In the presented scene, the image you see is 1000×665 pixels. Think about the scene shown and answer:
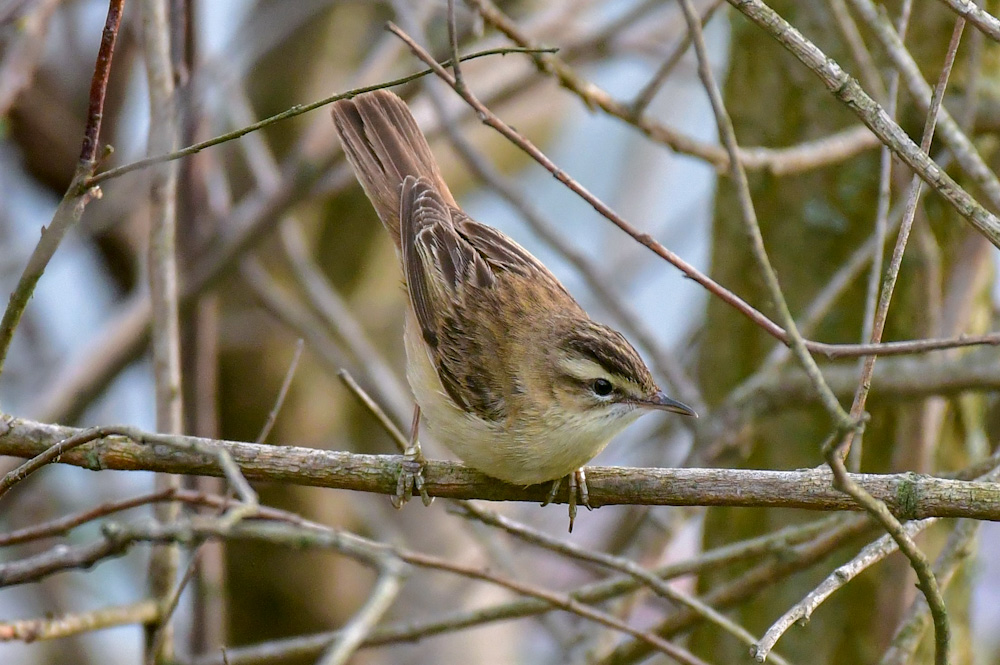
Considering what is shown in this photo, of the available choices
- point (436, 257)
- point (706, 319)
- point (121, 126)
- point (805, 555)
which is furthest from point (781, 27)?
point (121, 126)

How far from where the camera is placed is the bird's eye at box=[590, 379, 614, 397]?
11.9ft

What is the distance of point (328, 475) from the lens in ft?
8.37

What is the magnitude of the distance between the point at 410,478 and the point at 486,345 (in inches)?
48.4

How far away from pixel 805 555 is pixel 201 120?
3.65 metres

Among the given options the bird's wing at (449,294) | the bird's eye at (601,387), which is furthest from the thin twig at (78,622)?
the bird's eye at (601,387)

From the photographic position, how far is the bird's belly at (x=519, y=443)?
321 centimetres

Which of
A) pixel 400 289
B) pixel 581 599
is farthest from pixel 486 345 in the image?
pixel 400 289

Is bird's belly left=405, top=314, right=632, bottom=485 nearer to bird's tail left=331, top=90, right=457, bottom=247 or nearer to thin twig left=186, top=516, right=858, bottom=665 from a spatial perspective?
thin twig left=186, top=516, right=858, bottom=665

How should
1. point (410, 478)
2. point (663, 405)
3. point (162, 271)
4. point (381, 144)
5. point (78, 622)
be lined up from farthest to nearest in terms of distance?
point (381, 144) → point (663, 405) → point (162, 271) → point (78, 622) → point (410, 478)

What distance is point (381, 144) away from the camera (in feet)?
14.8

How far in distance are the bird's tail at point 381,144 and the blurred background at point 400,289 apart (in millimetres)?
371

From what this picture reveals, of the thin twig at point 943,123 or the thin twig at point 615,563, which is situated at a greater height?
the thin twig at point 943,123

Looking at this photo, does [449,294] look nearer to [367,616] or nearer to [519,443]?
[519,443]

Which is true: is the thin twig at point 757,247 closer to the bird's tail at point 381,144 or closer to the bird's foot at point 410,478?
the bird's foot at point 410,478
